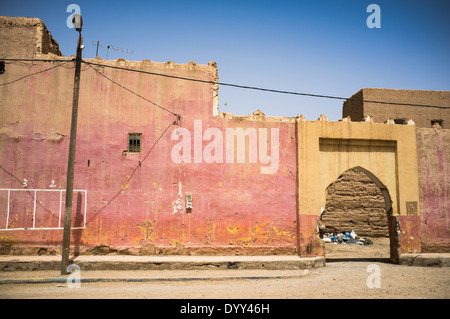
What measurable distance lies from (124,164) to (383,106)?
13615 millimetres

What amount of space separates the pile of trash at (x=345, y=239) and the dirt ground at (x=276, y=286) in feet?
22.4

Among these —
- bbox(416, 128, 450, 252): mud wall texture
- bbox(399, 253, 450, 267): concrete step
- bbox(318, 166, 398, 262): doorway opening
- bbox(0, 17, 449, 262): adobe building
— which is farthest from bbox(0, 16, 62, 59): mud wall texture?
bbox(318, 166, 398, 262): doorway opening

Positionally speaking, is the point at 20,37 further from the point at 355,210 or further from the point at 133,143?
the point at 355,210

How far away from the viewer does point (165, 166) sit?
10.2 m

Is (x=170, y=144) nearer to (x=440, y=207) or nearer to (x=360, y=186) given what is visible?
(x=440, y=207)

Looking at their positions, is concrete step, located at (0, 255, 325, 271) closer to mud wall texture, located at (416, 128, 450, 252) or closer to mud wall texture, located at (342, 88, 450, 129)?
mud wall texture, located at (416, 128, 450, 252)

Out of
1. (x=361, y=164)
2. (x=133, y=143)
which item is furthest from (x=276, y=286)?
(x=133, y=143)

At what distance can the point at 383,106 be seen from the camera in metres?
17.4

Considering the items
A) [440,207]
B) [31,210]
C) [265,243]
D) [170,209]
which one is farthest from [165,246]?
[440,207]

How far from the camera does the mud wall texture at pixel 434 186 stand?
10781mm

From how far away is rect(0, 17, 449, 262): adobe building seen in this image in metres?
9.87

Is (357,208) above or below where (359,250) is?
above

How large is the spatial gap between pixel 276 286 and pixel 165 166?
15.5ft

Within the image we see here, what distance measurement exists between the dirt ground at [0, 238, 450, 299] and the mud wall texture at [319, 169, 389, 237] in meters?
7.58
